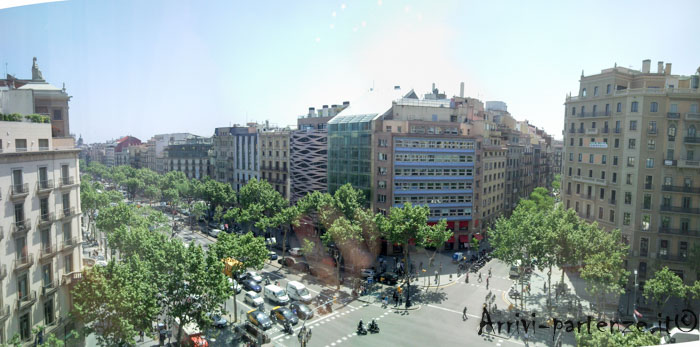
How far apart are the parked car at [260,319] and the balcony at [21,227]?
9847mm

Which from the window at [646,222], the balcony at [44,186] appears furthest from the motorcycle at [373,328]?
the window at [646,222]

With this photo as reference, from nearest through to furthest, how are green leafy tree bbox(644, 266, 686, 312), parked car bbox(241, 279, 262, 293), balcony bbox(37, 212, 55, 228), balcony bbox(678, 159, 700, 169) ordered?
balcony bbox(37, 212, 55, 228), green leafy tree bbox(644, 266, 686, 312), balcony bbox(678, 159, 700, 169), parked car bbox(241, 279, 262, 293)

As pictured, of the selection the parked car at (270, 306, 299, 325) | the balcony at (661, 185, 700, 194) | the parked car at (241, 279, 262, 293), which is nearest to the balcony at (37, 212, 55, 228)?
the parked car at (270, 306, 299, 325)

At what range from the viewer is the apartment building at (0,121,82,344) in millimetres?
11828

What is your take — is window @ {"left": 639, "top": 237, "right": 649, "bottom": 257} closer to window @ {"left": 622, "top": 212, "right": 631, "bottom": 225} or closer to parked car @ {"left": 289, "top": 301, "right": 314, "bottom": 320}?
window @ {"left": 622, "top": 212, "right": 631, "bottom": 225}

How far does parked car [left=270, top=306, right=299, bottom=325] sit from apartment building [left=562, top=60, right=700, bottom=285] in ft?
63.8

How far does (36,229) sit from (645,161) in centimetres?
2894

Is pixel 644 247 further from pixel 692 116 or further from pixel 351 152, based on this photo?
pixel 351 152

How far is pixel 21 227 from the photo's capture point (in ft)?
A: 40.8

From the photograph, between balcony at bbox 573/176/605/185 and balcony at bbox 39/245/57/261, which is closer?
balcony at bbox 39/245/57/261

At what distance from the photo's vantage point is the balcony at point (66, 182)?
1409 cm

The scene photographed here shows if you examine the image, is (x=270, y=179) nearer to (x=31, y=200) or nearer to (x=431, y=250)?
(x=431, y=250)

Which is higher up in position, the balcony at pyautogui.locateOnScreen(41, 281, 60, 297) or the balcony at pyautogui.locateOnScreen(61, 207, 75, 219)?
the balcony at pyautogui.locateOnScreen(61, 207, 75, 219)

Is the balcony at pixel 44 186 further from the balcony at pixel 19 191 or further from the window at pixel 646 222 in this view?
the window at pixel 646 222
